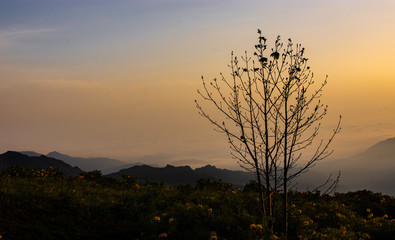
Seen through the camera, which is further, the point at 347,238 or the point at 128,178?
the point at 128,178

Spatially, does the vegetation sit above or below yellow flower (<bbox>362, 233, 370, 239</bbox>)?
above

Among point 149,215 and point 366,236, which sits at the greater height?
point 149,215

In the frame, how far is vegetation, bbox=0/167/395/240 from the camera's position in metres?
10.6

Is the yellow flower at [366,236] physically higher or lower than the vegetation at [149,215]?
lower

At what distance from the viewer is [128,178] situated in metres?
18.0

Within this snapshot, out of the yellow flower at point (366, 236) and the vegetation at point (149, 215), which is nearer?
the vegetation at point (149, 215)

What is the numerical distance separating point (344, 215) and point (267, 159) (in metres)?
5.28

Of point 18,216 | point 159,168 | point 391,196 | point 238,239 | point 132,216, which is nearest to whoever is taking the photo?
point 238,239

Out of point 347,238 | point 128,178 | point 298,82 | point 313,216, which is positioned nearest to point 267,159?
point 298,82

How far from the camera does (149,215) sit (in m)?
11.8

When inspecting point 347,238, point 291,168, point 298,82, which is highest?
point 298,82

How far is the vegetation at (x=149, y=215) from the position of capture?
34.9ft

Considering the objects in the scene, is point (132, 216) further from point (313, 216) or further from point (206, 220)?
point (313, 216)

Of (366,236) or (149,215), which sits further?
(366,236)
